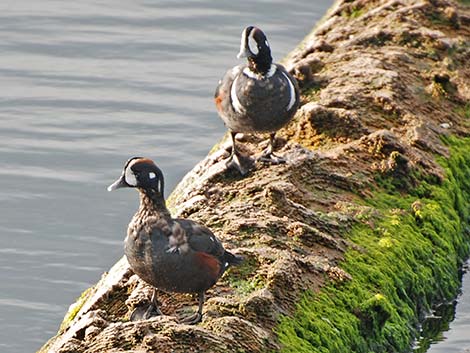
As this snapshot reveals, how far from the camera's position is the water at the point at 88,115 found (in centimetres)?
1072

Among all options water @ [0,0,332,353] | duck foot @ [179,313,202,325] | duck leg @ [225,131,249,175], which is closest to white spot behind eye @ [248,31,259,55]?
duck leg @ [225,131,249,175]

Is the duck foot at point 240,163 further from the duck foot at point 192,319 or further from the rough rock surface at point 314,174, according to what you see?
the duck foot at point 192,319

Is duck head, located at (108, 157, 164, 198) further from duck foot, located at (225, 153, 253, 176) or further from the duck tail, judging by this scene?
duck foot, located at (225, 153, 253, 176)

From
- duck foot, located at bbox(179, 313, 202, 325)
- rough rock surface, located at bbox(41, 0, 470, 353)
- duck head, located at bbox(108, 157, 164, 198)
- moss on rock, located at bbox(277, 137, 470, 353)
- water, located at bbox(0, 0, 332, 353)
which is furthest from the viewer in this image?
water, located at bbox(0, 0, 332, 353)

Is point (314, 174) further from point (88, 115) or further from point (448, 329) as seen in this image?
point (88, 115)

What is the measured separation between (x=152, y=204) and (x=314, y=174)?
218 cm

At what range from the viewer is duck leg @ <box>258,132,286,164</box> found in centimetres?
902

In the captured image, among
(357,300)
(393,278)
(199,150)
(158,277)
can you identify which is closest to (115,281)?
(158,277)

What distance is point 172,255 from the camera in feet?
22.3

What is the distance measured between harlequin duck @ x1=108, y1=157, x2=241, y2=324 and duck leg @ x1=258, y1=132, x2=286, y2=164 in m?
2.04

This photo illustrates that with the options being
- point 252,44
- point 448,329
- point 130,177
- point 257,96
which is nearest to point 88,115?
point 252,44

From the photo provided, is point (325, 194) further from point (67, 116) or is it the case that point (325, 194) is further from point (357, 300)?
point (67, 116)

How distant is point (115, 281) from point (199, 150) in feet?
17.2

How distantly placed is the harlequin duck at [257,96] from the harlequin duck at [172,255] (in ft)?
7.07
